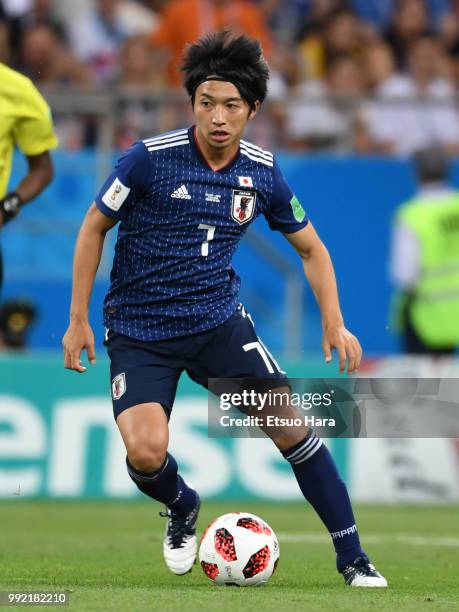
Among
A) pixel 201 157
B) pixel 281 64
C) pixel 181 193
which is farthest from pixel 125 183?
pixel 281 64

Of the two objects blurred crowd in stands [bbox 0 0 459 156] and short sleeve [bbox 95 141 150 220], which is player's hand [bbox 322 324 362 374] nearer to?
short sleeve [bbox 95 141 150 220]

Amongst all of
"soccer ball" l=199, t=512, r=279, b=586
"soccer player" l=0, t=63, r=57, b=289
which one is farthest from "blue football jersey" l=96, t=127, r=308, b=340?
"soccer player" l=0, t=63, r=57, b=289

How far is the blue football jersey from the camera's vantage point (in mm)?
6809

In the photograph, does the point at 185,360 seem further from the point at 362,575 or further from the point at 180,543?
the point at 362,575

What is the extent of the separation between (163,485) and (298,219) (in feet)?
4.45

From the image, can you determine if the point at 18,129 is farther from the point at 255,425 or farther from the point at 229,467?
the point at 229,467

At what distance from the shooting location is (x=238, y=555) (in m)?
6.78

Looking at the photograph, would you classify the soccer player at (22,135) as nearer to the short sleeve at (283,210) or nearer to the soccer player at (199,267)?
the soccer player at (199,267)

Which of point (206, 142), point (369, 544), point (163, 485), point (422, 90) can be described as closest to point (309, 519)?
point (369, 544)

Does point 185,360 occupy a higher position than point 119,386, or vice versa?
point 185,360

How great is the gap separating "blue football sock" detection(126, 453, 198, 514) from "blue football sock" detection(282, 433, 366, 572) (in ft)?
1.84

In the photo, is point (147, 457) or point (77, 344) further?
point (147, 457)

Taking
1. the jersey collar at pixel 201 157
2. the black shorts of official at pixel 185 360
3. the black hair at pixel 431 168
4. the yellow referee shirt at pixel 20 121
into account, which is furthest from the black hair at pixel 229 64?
the black hair at pixel 431 168

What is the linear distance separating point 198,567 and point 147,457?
1.36 meters
